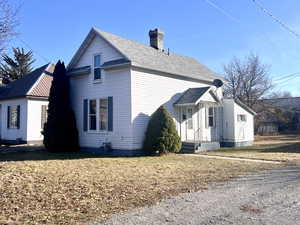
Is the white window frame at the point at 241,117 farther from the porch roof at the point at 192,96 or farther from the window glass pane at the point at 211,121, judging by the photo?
the porch roof at the point at 192,96

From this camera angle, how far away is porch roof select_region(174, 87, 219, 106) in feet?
55.7

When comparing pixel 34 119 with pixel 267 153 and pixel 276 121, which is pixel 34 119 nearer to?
pixel 267 153

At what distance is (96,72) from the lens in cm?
1675

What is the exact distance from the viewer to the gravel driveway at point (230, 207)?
16.4 ft

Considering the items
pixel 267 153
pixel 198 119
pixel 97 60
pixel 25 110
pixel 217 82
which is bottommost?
pixel 267 153

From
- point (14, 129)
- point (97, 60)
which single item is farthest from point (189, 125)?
point (14, 129)

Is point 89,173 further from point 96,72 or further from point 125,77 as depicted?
point 96,72

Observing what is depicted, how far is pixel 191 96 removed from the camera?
17.5 m

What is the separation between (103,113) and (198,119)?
6.44 meters

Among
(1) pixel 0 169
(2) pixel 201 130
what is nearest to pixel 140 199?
(1) pixel 0 169

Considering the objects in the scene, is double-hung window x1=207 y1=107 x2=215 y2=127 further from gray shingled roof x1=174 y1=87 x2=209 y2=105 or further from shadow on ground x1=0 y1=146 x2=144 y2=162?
shadow on ground x1=0 y1=146 x2=144 y2=162

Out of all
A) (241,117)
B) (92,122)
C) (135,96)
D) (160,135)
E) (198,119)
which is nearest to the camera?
(160,135)

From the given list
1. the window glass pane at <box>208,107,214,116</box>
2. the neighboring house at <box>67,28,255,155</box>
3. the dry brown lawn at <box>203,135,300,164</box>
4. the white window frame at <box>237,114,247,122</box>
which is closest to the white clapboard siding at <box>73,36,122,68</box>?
the neighboring house at <box>67,28,255,155</box>

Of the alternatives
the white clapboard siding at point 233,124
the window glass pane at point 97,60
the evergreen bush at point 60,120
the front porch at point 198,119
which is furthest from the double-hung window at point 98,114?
the white clapboard siding at point 233,124
